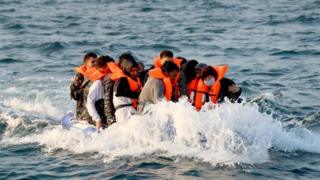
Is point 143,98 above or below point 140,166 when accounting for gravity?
above

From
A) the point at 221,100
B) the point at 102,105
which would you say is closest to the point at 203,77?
the point at 221,100

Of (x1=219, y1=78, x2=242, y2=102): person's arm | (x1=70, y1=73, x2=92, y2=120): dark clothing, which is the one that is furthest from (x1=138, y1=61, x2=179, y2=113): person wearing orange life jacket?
(x1=70, y1=73, x2=92, y2=120): dark clothing

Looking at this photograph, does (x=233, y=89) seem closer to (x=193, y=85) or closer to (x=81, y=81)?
(x=193, y=85)

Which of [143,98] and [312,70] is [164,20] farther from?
[143,98]

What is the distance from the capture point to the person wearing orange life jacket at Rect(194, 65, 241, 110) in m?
11.3

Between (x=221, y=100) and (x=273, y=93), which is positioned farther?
(x=273, y=93)

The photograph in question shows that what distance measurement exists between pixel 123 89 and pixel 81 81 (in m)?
1.28

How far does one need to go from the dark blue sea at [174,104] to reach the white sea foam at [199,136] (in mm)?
17

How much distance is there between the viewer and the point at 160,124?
10734 mm

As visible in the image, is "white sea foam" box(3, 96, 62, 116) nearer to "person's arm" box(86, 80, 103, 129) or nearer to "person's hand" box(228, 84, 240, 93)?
"person's arm" box(86, 80, 103, 129)

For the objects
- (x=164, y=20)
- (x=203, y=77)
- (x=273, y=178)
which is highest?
(x=164, y=20)

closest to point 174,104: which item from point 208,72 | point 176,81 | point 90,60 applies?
point 176,81

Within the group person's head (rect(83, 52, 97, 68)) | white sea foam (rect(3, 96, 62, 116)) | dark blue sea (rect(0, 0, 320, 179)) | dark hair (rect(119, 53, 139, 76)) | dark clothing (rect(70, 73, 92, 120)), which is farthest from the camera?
white sea foam (rect(3, 96, 62, 116))

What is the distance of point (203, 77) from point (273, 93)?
4.36 m
